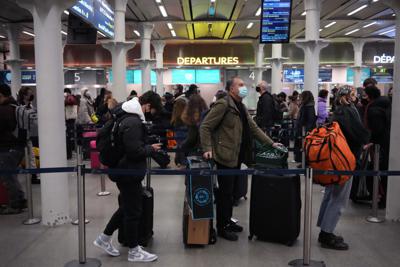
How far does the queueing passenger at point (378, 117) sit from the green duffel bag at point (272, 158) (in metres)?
1.95

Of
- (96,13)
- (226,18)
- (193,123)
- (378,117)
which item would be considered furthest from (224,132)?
(226,18)

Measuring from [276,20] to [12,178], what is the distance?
8212 millimetres

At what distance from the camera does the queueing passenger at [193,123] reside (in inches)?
250

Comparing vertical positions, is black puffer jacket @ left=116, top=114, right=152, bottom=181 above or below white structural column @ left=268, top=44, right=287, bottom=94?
below

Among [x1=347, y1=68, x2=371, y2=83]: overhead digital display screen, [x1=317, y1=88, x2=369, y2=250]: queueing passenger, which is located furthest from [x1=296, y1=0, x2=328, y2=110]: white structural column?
[x1=347, y1=68, x2=371, y2=83]: overhead digital display screen

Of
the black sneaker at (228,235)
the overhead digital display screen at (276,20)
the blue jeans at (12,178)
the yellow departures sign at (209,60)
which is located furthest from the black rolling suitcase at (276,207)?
the yellow departures sign at (209,60)

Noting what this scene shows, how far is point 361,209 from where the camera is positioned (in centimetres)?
598

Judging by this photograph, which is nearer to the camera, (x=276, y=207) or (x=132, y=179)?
(x=132, y=179)

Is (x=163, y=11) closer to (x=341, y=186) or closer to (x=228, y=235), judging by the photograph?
(x=228, y=235)

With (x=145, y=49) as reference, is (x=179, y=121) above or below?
below

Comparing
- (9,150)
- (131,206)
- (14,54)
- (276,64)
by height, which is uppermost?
(14,54)

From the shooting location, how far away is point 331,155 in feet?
13.4

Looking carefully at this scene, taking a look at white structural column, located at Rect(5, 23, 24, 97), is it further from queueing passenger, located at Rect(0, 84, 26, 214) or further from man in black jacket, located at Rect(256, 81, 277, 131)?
queueing passenger, located at Rect(0, 84, 26, 214)

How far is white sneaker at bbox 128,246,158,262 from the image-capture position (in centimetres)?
406
